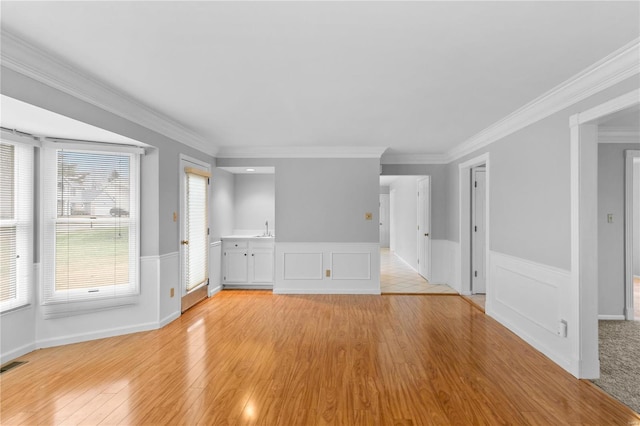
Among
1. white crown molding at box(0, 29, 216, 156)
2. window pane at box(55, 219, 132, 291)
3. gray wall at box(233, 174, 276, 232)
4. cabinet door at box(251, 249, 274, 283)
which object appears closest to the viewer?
white crown molding at box(0, 29, 216, 156)

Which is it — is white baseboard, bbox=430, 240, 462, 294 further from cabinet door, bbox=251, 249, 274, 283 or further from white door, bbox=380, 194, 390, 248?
white door, bbox=380, 194, 390, 248

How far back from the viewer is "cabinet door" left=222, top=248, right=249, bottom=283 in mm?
5766

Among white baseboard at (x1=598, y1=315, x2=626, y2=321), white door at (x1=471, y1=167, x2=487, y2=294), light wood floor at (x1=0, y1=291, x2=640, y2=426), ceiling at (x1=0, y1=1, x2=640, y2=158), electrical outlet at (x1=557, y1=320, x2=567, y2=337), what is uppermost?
ceiling at (x1=0, y1=1, x2=640, y2=158)

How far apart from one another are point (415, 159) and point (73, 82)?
5365 mm

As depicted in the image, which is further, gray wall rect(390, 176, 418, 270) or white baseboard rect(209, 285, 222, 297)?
gray wall rect(390, 176, 418, 270)

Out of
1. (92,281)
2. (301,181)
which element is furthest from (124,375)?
(301,181)

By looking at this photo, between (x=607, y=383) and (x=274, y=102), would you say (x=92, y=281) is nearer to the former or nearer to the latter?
(x=274, y=102)

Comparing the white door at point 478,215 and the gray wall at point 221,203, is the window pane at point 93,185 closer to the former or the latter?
the gray wall at point 221,203

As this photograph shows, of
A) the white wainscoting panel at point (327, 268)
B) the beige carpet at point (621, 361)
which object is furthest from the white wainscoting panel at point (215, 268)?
the beige carpet at point (621, 361)

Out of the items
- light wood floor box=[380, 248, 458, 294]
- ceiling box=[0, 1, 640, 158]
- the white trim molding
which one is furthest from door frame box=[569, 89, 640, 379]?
light wood floor box=[380, 248, 458, 294]

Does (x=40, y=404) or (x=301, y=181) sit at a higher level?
(x=301, y=181)

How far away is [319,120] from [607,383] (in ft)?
12.5

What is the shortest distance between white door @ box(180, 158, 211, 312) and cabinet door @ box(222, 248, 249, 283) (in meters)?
0.57

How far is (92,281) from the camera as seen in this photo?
353 centimetres
